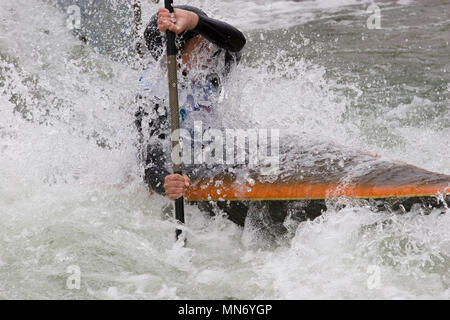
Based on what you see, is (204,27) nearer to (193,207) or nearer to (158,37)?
(158,37)

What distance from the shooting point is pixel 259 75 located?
268 inches

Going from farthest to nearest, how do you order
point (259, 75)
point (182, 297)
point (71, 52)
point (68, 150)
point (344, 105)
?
point (71, 52) < point (259, 75) < point (344, 105) < point (68, 150) < point (182, 297)

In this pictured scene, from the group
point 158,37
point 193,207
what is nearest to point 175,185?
point 193,207

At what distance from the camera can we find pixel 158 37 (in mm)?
3336

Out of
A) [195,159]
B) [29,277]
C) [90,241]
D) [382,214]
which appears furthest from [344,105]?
[29,277]

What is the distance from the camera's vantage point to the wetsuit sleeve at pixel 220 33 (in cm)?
305

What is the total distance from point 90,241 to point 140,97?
3.20ft

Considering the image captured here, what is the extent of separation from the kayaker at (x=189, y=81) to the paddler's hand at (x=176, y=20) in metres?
0.26

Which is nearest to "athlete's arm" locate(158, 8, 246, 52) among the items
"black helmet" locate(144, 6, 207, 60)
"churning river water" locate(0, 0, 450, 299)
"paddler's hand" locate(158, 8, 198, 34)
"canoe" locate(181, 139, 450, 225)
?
"paddler's hand" locate(158, 8, 198, 34)

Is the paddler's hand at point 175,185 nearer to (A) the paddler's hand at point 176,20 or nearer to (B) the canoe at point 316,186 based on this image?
(B) the canoe at point 316,186

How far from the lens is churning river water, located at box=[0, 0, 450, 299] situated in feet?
8.67

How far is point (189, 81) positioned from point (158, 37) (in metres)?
0.33

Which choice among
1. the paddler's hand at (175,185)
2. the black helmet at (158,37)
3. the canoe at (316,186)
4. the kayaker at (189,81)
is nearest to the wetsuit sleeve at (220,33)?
the kayaker at (189,81)

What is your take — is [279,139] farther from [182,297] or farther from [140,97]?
[182,297]
